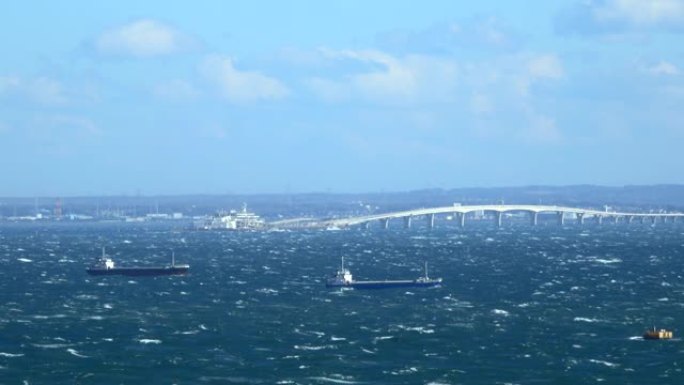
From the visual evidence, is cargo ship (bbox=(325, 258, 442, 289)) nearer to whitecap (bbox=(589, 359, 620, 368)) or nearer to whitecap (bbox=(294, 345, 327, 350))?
whitecap (bbox=(294, 345, 327, 350))

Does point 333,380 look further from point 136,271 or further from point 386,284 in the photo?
point 136,271

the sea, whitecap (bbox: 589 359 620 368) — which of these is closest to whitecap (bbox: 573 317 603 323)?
the sea

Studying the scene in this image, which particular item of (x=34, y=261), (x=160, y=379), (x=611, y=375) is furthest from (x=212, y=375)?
(x=34, y=261)

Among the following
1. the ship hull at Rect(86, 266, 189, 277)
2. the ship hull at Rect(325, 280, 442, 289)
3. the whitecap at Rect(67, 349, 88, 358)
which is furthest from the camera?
the ship hull at Rect(86, 266, 189, 277)

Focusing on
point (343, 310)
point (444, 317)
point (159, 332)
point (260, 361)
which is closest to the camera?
point (260, 361)

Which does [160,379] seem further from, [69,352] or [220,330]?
[220,330]

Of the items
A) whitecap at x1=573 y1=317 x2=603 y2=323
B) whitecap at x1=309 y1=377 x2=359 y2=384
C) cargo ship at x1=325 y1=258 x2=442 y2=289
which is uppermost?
cargo ship at x1=325 y1=258 x2=442 y2=289

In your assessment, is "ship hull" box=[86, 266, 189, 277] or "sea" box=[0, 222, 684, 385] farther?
"ship hull" box=[86, 266, 189, 277]

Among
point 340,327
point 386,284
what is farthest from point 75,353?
point 386,284

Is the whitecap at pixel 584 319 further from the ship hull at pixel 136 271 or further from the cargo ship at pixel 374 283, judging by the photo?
the ship hull at pixel 136 271
